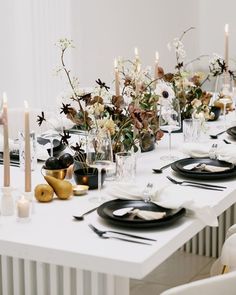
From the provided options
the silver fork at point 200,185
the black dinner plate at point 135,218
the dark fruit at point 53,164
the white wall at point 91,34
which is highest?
the white wall at point 91,34

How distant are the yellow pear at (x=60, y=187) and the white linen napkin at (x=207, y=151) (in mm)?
717

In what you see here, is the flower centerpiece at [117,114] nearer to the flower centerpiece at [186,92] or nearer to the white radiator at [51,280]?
the flower centerpiece at [186,92]

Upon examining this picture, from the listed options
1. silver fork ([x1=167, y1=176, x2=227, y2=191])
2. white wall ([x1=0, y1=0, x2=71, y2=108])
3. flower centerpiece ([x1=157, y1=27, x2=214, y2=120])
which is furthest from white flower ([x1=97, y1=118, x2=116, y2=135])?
white wall ([x1=0, y1=0, x2=71, y2=108])

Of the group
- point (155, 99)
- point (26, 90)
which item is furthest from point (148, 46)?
point (155, 99)

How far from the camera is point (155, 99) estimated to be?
3197mm

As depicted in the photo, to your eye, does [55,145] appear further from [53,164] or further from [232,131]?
[232,131]

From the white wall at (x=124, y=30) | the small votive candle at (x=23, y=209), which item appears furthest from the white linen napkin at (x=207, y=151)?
the white wall at (x=124, y=30)

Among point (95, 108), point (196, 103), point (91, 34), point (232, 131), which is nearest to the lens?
point (95, 108)

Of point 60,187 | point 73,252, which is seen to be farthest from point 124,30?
point 73,252

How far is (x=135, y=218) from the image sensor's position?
6.95 ft

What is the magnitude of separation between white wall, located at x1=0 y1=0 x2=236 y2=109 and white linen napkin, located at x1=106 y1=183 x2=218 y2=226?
2.59 metres

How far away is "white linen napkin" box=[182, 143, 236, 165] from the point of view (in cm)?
277

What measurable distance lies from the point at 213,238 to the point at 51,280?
1.76 metres

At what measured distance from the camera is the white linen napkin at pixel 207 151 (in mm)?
2770
